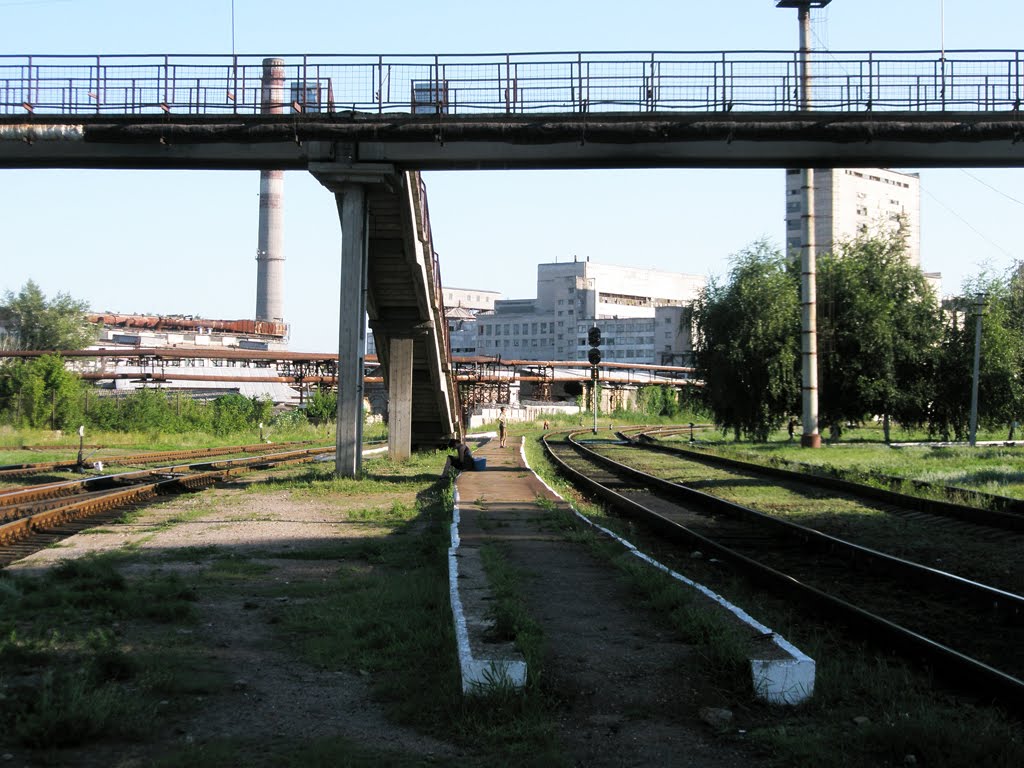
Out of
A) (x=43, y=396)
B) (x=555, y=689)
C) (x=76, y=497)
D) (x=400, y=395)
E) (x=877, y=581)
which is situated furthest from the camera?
(x=43, y=396)

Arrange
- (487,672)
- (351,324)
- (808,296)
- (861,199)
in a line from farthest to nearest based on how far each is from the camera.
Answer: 1. (861,199)
2. (808,296)
3. (351,324)
4. (487,672)

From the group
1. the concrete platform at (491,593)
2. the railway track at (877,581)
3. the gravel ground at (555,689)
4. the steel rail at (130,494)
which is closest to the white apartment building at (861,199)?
the steel rail at (130,494)

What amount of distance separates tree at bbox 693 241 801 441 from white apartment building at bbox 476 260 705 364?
326 feet

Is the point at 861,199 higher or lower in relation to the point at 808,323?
higher

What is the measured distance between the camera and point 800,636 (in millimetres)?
7590

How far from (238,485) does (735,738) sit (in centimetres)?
1751

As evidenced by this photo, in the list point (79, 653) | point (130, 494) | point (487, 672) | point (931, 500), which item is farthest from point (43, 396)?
point (487, 672)

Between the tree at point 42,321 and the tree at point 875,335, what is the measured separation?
74.6 meters

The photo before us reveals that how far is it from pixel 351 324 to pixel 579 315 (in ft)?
434

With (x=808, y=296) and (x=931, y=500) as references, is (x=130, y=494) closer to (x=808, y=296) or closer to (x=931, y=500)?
(x=931, y=500)

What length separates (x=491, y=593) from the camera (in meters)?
7.84

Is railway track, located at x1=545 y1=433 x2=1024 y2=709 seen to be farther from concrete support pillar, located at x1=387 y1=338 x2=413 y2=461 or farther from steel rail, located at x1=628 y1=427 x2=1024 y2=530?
concrete support pillar, located at x1=387 y1=338 x2=413 y2=461

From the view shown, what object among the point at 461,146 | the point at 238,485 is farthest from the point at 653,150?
the point at 238,485

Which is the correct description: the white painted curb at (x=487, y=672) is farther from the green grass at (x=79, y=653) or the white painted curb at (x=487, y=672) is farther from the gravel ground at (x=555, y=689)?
the green grass at (x=79, y=653)
